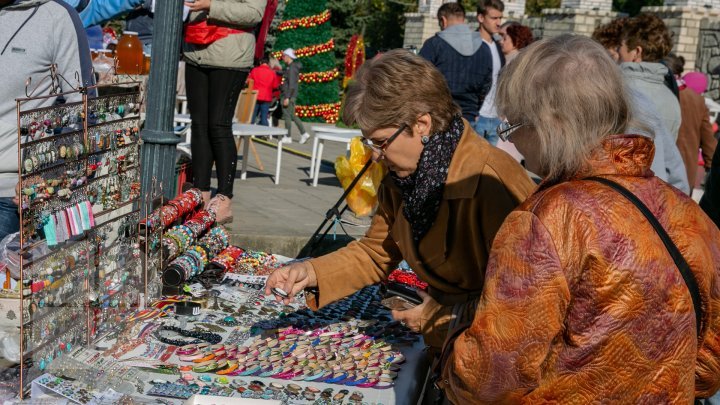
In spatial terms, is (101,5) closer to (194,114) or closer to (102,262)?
(194,114)

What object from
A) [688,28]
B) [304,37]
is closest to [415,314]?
[304,37]

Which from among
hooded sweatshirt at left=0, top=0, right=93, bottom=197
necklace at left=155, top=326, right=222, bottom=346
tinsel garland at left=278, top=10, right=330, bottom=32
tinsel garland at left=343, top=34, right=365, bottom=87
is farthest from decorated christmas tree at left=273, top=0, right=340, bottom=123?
necklace at left=155, top=326, right=222, bottom=346

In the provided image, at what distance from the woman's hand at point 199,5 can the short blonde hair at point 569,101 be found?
324 cm

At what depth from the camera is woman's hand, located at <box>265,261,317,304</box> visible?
310 centimetres

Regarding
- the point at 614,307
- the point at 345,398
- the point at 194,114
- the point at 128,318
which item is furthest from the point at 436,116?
the point at 194,114

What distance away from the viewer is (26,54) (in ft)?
11.1

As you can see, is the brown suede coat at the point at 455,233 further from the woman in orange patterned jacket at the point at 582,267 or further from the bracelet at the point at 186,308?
the woman in orange patterned jacket at the point at 582,267

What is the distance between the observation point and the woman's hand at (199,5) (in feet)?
16.0

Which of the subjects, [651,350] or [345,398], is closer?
[651,350]

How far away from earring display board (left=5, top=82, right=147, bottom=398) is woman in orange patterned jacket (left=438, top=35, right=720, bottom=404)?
52.8 inches

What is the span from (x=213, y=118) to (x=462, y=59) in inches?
106

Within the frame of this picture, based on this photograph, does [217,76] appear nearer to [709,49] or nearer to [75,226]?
[75,226]

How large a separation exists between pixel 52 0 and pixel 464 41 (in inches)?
167

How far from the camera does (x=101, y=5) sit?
15.8ft
